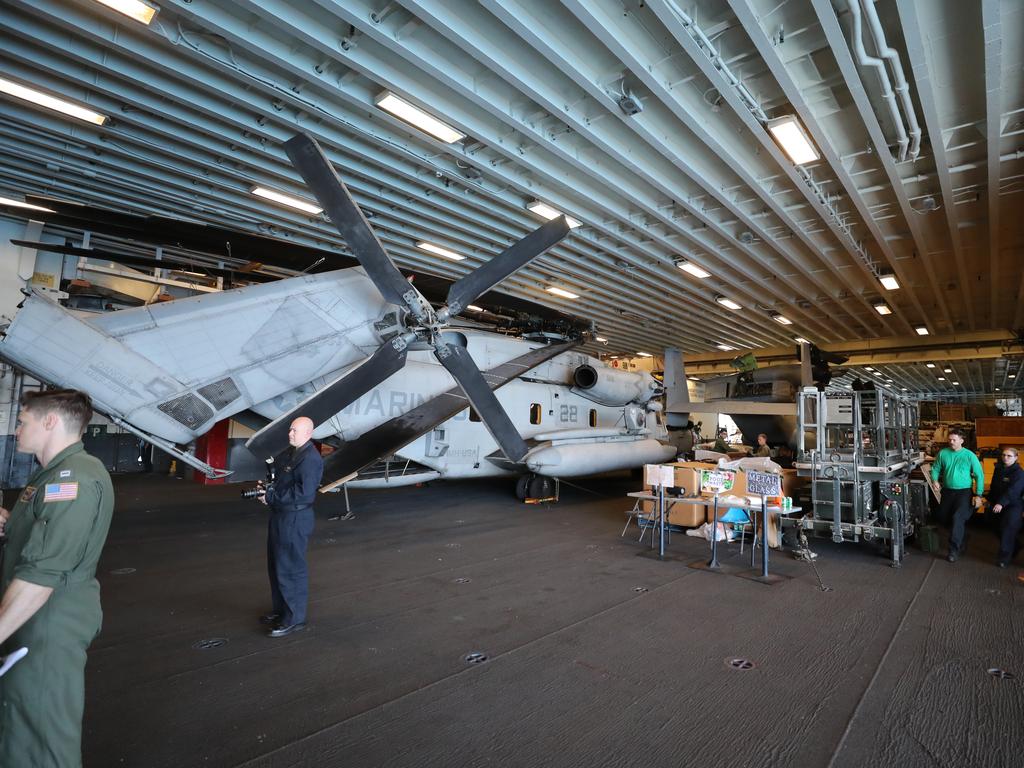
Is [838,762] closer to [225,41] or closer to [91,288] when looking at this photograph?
[225,41]

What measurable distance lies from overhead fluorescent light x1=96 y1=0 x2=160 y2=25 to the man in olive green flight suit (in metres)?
4.06

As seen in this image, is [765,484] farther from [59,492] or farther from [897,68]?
[59,492]

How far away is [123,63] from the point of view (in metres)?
4.88

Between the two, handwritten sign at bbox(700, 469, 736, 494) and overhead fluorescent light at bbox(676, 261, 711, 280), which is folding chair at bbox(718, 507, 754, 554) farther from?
overhead fluorescent light at bbox(676, 261, 711, 280)

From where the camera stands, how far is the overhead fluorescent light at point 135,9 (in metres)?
4.06

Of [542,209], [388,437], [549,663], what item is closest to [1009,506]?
[549,663]

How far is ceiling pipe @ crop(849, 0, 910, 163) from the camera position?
3.90m

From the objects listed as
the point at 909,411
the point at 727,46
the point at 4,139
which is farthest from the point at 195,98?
the point at 909,411

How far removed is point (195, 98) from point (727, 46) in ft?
17.5

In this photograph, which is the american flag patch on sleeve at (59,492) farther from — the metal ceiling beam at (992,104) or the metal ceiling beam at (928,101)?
the metal ceiling beam at (992,104)

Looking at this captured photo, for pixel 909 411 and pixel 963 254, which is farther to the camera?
pixel 963 254

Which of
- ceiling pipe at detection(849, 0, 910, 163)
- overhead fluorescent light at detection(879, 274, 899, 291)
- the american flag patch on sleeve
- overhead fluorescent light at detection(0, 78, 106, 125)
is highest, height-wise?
overhead fluorescent light at detection(0, 78, 106, 125)

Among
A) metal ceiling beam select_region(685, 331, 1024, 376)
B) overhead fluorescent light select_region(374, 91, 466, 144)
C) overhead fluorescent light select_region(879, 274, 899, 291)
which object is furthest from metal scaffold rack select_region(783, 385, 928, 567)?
metal ceiling beam select_region(685, 331, 1024, 376)

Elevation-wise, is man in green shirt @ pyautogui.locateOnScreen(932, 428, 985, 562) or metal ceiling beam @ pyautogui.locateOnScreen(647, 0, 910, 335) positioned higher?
metal ceiling beam @ pyautogui.locateOnScreen(647, 0, 910, 335)
